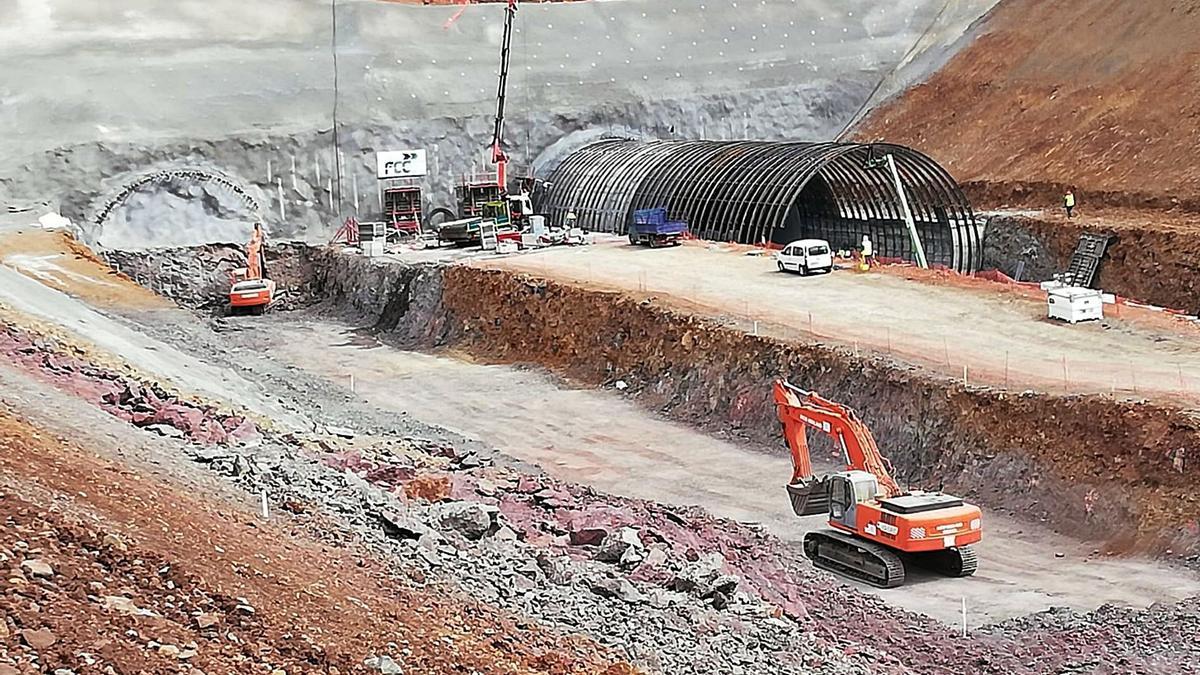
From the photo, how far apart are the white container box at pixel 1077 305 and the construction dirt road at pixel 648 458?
6.29 m

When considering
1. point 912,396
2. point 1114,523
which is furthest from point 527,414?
point 1114,523

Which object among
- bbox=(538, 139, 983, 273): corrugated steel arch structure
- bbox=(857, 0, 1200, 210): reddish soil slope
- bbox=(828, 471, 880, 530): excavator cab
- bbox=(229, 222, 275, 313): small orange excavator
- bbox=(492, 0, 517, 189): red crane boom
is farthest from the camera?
bbox=(492, 0, 517, 189): red crane boom

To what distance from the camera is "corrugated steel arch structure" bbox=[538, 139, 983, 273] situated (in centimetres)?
3797

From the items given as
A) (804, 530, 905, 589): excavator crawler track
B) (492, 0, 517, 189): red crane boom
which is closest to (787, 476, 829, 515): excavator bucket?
(804, 530, 905, 589): excavator crawler track

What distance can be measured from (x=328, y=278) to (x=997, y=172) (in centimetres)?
2073

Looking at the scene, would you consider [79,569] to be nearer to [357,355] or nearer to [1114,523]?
[1114,523]

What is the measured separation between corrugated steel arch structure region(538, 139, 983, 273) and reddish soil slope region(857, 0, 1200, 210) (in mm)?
4078

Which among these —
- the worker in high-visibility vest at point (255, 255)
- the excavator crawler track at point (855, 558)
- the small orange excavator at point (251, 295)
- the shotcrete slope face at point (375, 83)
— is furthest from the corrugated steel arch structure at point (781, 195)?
the excavator crawler track at point (855, 558)

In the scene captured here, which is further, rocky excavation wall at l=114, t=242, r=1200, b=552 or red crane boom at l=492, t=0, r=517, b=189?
red crane boom at l=492, t=0, r=517, b=189

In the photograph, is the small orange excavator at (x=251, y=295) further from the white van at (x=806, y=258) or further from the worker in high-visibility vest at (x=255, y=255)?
the white van at (x=806, y=258)

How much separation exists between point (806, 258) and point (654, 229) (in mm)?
6481

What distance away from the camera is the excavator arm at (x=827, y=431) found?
687 inches

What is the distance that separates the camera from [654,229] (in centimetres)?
3803

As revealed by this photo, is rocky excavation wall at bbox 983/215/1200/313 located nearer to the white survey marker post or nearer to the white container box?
the white container box
